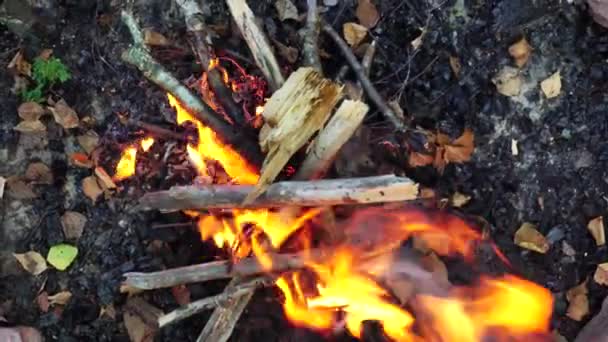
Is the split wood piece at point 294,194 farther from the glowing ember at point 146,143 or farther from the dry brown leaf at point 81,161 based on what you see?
the dry brown leaf at point 81,161

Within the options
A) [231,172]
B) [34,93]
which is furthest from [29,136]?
[231,172]

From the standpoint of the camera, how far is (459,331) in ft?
8.80

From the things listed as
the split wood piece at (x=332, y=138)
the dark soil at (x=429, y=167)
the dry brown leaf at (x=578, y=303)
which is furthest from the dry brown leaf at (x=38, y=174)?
the dry brown leaf at (x=578, y=303)

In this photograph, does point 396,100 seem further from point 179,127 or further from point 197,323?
point 197,323

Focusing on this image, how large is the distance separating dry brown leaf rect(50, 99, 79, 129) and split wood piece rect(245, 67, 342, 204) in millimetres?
1035

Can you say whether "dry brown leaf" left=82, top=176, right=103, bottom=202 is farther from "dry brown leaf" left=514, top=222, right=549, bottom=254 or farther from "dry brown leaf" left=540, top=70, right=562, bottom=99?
"dry brown leaf" left=540, top=70, right=562, bottom=99

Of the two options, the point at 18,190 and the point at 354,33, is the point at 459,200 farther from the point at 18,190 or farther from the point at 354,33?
the point at 18,190

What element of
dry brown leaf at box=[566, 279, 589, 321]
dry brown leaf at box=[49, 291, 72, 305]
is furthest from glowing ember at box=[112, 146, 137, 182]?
dry brown leaf at box=[566, 279, 589, 321]

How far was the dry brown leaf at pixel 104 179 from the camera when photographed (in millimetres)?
3135

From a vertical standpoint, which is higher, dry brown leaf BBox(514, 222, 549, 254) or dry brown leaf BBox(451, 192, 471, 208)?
dry brown leaf BBox(451, 192, 471, 208)

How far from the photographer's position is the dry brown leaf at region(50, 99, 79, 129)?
320cm

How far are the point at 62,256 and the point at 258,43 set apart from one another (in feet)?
3.91

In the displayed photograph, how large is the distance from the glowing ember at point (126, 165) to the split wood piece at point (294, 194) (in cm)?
41

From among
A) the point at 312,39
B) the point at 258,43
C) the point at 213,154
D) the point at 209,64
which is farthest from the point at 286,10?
the point at 213,154
